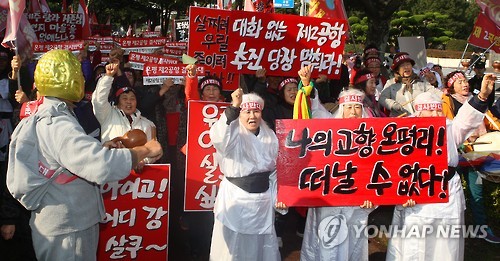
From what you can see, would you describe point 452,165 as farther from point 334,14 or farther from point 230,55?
point 334,14

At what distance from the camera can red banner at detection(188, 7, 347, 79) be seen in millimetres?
5297

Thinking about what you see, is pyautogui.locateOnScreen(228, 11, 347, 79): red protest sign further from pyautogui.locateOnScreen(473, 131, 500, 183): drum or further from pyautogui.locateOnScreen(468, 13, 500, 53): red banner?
pyautogui.locateOnScreen(468, 13, 500, 53): red banner

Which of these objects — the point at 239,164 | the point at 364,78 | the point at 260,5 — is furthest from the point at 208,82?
the point at 260,5

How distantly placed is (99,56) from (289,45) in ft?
13.7

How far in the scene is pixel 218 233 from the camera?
4266 mm

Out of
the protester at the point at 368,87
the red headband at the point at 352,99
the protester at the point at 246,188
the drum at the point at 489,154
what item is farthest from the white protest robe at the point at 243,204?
the drum at the point at 489,154

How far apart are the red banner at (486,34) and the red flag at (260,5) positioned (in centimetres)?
355

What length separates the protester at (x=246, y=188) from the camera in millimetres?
4094

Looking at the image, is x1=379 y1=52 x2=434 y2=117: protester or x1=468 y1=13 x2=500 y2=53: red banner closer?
x1=379 y1=52 x2=434 y2=117: protester

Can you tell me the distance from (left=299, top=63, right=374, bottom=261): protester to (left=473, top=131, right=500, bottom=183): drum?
1.90 meters

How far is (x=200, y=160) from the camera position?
15.8ft

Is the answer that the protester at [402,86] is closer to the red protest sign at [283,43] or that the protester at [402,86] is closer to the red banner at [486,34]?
the red protest sign at [283,43]

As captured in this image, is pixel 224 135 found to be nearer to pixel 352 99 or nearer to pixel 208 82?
pixel 352 99

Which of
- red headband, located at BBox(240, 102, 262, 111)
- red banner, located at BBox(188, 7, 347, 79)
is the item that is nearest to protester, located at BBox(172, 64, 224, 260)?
red banner, located at BBox(188, 7, 347, 79)
